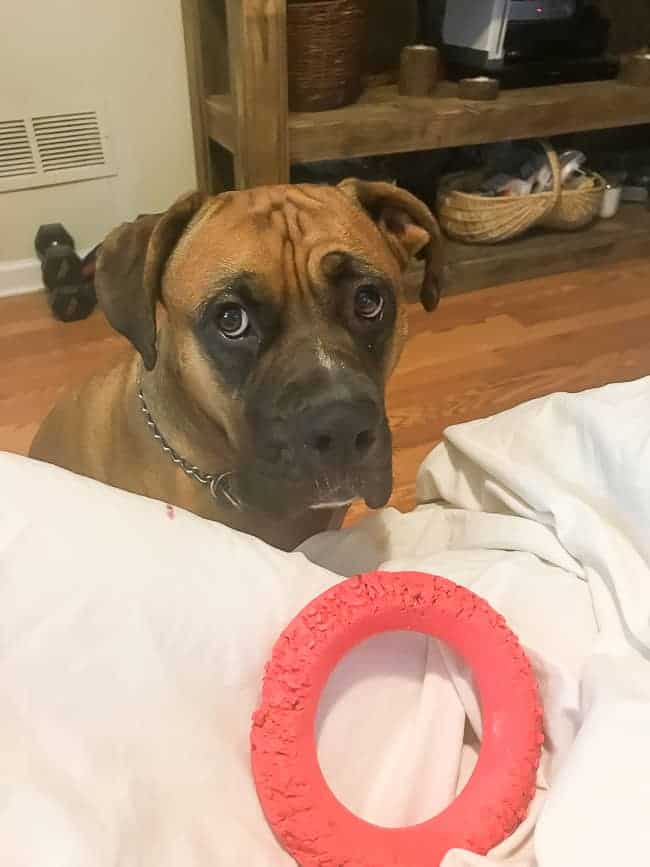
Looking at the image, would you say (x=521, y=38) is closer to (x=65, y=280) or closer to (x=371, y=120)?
(x=371, y=120)

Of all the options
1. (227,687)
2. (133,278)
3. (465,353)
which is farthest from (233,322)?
(465,353)

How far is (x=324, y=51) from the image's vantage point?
2469 millimetres

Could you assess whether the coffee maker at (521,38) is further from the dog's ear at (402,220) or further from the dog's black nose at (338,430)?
the dog's black nose at (338,430)

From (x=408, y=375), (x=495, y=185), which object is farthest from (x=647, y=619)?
(x=495, y=185)

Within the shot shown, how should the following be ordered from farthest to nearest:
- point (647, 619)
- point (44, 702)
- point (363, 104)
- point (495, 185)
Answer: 1. point (495, 185)
2. point (363, 104)
3. point (647, 619)
4. point (44, 702)

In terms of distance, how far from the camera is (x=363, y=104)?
271 cm

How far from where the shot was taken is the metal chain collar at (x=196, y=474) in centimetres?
134

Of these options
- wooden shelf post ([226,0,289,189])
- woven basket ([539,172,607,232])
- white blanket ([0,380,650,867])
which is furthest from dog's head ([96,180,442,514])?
woven basket ([539,172,607,232])

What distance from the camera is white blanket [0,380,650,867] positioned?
783 mm

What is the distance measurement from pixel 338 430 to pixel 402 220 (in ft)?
1.62

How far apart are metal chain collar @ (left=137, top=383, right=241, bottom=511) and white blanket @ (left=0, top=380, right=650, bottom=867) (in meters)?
0.30

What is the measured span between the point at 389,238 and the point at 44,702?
2.98ft

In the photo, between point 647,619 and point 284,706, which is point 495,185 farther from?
point 284,706

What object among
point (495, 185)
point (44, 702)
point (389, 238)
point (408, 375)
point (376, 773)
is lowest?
point (408, 375)
